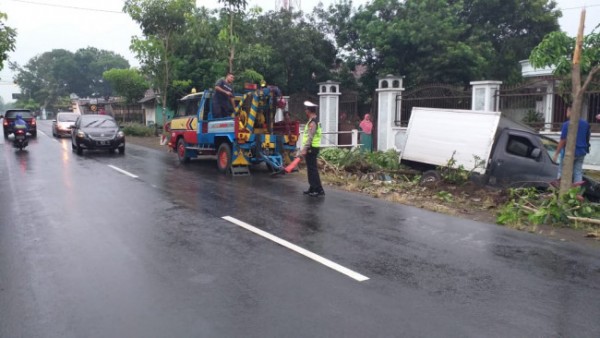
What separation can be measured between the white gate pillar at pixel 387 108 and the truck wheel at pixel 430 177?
594 cm

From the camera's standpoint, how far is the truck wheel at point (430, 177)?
10489mm

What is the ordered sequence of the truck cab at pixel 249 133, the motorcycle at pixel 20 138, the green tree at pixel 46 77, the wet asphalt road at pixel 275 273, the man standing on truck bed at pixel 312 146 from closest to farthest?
the wet asphalt road at pixel 275 273 → the man standing on truck bed at pixel 312 146 → the truck cab at pixel 249 133 → the motorcycle at pixel 20 138 → the green tree at pixel 46 77

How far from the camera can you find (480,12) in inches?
1054

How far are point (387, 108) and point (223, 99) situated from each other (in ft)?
19.8

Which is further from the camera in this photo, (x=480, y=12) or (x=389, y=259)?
(x=480, y=12)

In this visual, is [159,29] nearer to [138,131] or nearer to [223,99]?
[138,131]

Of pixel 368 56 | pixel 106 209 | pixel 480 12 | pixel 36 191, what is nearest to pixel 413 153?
pixel 106 209

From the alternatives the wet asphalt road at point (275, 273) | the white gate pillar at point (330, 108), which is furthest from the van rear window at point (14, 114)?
the wet asphalt road at point (275, 273)

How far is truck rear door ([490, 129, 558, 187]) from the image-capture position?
927 cm

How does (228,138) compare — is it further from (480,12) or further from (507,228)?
(480,12)

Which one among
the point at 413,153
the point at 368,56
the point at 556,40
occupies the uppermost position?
the point at 368,56

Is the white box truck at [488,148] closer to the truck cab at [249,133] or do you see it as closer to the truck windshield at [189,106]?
the truck cab at [249,133]

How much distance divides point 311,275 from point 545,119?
11934mm

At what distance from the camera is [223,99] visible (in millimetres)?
13352
